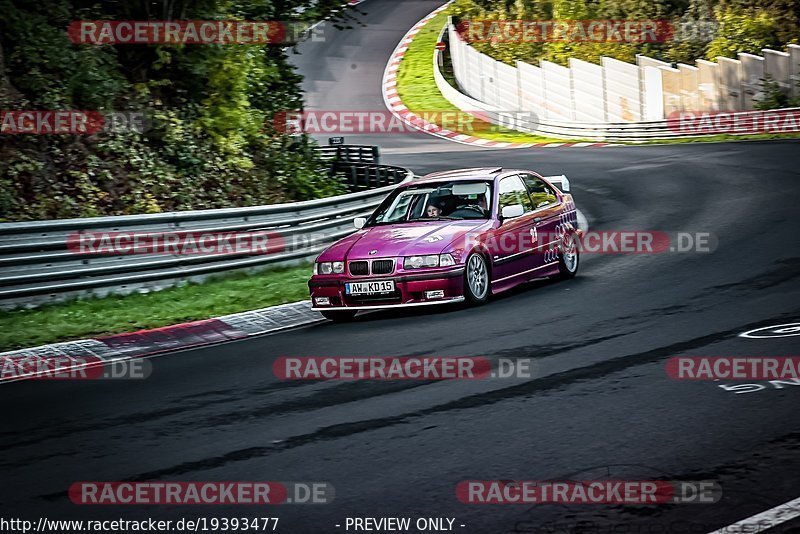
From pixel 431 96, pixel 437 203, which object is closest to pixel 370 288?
pixel 437 203

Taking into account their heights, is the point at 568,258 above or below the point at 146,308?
above

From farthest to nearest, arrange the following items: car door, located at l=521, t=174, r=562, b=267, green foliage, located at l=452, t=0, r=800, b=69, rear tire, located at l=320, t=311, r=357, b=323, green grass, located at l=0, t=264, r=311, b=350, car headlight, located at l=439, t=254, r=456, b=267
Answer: green foliage, located at l=452, t=0, r=800, b=69 → car door, located at l=521, t=174, r=562, b=267 → rear tire, located at l=320, t=311, r=357, b=323 → car headlight, located at l=439, t=254, r=456, b=267 → green grass, located at l=0, t=264, r=311, b=350

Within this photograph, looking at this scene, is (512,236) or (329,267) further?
(512,236)

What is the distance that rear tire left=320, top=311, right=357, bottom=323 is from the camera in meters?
12.4

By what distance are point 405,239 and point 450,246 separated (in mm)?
585

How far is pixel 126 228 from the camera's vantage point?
13617mm

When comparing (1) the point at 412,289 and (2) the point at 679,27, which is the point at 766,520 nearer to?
(1) the point at 412,289

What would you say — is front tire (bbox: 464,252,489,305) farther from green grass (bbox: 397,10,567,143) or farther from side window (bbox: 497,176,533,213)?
green grass (bbox: 397,10,567,143)

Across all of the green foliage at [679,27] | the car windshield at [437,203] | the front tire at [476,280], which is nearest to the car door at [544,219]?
the car windshield at [437,203]

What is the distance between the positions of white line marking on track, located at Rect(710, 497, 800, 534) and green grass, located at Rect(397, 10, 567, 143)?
3433 centimetres

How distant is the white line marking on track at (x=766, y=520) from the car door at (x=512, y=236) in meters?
7.42

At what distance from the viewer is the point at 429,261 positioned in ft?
38.4

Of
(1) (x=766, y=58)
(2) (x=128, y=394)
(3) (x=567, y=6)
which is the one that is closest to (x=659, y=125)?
(1) (x=766, y=58)

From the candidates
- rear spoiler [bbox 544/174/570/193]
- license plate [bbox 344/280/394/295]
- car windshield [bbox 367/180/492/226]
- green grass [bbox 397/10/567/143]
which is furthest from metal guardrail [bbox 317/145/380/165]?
license plate [bbox 344/280/394/295]
